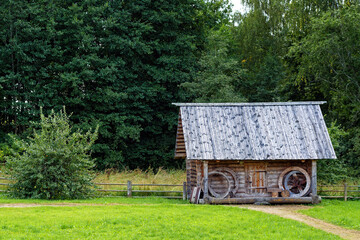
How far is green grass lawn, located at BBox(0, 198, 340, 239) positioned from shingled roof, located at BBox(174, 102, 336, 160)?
4.64 meters

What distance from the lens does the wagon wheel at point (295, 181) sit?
24352 mm

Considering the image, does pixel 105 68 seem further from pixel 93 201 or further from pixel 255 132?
pixel 255 132

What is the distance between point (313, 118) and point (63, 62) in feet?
70.9

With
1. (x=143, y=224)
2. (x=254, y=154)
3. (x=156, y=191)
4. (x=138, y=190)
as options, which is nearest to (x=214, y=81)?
(x=156, y=191)

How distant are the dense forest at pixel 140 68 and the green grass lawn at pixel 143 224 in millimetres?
16293

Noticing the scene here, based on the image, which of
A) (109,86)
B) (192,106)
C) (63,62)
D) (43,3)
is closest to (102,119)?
(109,86)

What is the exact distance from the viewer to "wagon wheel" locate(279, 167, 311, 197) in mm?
24352

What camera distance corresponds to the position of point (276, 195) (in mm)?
24141

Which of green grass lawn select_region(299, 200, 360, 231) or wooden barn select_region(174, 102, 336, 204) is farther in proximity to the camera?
wooden barn select_region(174, 102, 336, 204)

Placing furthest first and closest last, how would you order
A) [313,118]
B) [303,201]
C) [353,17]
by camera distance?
[353,17], [313,118], [303,201]

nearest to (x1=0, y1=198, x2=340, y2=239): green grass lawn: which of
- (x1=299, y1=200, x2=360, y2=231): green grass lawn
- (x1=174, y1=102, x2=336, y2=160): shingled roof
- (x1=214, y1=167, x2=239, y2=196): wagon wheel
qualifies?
(x1=299, y1=200, x2=360, y2=231): green grass lawn

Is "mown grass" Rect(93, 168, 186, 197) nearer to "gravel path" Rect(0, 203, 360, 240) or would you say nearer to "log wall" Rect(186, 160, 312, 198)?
"log wall" Rect(186, 160, 312, 198)

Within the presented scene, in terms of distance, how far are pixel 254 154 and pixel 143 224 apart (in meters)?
9.26

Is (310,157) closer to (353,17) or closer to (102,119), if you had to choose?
A: (353,17)
